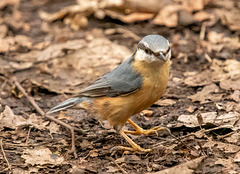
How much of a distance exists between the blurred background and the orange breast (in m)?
0.46

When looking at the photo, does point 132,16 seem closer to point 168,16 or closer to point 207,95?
point 168,16

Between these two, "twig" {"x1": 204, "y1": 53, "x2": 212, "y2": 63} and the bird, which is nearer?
the bird

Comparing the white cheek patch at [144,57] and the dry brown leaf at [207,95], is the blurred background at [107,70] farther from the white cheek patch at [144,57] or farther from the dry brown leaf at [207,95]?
the white cheek patch at [144,57]

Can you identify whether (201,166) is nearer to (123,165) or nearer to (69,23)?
(123,165)

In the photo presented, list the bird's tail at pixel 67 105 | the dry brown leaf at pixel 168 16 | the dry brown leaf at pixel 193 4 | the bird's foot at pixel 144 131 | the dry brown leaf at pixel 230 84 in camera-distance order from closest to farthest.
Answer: the bird's foot at pixel 144 131
the bird's tail at pixel 67 105
the dry brown leaf at pixel 230 84
the dry brown leaf at pixel 168 16
the dry brown leaf at pixel 193 4

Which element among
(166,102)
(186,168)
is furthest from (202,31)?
(186,168)

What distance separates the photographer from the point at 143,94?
4.27 m

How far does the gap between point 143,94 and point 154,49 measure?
0.56 m

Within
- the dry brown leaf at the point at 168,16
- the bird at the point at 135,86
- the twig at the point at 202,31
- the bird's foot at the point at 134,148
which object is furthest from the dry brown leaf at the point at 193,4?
the bird's foot at the point at 134,148

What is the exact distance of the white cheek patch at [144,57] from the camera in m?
4.11

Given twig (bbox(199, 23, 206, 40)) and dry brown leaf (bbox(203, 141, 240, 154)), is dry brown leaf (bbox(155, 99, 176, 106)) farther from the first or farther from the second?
twig (bbox(199, 23, 206, 40))

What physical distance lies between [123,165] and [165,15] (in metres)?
4.67

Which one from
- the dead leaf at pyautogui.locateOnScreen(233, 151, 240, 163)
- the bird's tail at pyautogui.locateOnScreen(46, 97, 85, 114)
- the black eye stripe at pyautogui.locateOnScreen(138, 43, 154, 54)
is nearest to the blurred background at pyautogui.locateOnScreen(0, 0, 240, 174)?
the dead leaf at pyautogui.locateOnScreen(233, 151, 240, 163)

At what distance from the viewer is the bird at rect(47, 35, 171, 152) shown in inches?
163
